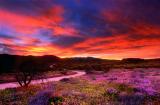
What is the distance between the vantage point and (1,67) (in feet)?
238

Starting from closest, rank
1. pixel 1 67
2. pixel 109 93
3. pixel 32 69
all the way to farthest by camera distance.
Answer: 1. pixel 109 93
2. pixel 32 69
3. pixel 1 67

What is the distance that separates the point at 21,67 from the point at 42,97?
21274mm

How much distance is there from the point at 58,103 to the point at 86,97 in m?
3.02

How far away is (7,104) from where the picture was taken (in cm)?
1636

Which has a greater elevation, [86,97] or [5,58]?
[5,58]

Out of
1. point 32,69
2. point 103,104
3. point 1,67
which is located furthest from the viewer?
point 1,67

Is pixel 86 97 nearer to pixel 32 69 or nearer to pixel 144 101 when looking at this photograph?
pixel 144 101

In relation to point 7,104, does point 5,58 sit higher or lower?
higher

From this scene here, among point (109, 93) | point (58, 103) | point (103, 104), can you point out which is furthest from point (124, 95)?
point (58, 103)

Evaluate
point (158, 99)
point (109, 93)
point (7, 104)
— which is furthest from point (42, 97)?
point (158, 99)

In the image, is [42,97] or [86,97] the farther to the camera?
[86,97]

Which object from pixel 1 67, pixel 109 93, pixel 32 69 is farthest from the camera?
pixel 1 67

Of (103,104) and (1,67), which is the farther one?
(1,67)

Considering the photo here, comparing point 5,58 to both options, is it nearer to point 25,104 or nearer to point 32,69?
point 32,69
